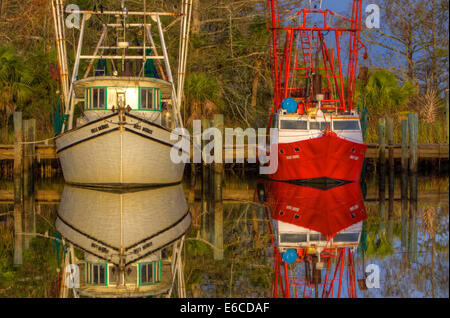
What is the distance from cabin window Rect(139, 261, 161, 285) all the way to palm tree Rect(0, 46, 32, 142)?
21.5 metres

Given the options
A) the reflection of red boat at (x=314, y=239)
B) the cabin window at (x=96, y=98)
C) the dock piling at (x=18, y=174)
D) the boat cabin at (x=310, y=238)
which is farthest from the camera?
the cabin window at (x=96, y=98)

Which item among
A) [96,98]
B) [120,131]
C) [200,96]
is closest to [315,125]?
[200,96]

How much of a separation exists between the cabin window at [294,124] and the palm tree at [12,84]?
11.7 meters

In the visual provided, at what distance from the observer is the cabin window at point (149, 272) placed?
9866 millimetres

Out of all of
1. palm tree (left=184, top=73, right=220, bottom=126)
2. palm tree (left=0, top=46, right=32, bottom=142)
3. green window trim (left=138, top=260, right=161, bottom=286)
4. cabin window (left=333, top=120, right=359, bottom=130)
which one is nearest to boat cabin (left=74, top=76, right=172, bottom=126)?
cabin window (left=333, top=120, right=359, bottom=130)

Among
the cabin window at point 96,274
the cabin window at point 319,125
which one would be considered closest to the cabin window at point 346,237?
the cabin window at point 96,274

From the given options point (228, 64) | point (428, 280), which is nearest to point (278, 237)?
point (428, 280)

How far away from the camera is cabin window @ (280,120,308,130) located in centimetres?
2592

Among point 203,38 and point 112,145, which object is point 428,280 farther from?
point 203,38

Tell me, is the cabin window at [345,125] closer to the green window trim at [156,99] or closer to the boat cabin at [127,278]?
the green window trim at [156,99]

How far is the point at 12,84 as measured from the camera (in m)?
31.1

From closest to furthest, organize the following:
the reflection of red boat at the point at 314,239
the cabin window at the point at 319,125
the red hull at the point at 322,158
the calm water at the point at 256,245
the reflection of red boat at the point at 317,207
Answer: the calm water at the point at 256,245, the reflection of red boat at the point at 314,239, the reflection of red boat at the point at 317,207, the red hull at the point at 322,158, the cabin window at the point at 319,125

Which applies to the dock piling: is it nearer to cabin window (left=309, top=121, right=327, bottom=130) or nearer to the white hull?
the white hull

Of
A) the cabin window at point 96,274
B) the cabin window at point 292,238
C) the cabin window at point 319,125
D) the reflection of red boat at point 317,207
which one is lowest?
the reflection of red boat at point 317,207
